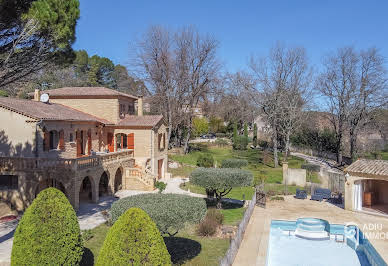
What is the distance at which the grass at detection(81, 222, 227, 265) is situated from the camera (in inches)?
503

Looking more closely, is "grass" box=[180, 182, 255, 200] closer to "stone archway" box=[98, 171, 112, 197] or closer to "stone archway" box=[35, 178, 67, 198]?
"stone archway" box=[98, 171, 112, 197]

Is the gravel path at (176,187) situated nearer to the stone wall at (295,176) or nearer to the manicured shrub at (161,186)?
the manicured shrub at (161,186)

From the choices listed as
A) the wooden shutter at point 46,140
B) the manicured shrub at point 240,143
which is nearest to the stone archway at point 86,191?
the wooden shutter at point 46,140

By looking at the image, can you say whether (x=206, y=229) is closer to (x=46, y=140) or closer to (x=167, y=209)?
(x=167, y=209)

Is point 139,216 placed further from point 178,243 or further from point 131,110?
point 131,110

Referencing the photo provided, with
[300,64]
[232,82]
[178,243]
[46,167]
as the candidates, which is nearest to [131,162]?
[46,167]

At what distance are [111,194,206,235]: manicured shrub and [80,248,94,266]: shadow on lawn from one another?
238cm

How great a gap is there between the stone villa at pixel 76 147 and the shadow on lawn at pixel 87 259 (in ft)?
Result: 21.3

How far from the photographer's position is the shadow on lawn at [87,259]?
11992mm

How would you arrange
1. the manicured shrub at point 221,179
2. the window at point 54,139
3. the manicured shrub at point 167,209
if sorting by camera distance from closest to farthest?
the manicured shrub at point 167,209
the manicured shrub at point 221,179
the window at point 54,139

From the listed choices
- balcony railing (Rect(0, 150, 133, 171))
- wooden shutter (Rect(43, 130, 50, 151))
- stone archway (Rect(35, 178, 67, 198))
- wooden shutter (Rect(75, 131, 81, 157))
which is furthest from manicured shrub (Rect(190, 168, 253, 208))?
wooden shutter (Rect(75, 131, 81, 157))

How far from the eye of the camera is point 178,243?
48.3 ft

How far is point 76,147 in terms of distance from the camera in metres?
23.7

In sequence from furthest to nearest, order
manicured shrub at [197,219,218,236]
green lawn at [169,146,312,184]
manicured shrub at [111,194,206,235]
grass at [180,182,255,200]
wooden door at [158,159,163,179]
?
green lawn at [169,146,312,184] → wooden door at [158,159,163,179] → grass at [180,182,255,200] → manicured shrub at [197,219,218,236] → manicured shrub at [111,194,206,235]
